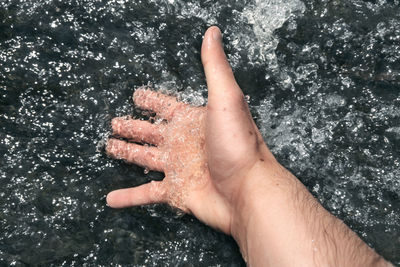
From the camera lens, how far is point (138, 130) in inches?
109

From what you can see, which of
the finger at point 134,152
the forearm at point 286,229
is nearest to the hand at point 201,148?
the finger at point 134,152

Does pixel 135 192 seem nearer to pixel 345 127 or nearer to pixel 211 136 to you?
A: pixel 211 136

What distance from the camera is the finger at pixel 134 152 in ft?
8.88

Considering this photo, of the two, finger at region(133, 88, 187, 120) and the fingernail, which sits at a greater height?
the fingernail

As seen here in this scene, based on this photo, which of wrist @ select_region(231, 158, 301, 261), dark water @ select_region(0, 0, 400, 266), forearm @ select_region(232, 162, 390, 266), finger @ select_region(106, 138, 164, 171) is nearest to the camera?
forearm @ select_region(232, 162, 390, 266)

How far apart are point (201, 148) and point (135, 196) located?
0.49 m

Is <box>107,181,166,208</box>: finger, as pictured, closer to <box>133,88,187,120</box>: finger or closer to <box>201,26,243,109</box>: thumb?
<box>133,88,187,120</box>: finger

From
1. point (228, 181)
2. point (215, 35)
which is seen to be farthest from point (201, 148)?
point (215, 35)

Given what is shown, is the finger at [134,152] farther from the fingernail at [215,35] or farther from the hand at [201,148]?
the fingernail at [215,35]

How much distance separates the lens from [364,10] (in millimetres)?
3203

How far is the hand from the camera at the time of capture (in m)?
2.31

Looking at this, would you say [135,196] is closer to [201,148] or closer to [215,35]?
[201,148]

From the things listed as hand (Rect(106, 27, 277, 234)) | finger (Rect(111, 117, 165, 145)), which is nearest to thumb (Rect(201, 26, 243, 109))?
hand (Rect(106, 27, 277, 234))

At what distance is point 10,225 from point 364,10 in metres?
2.83
